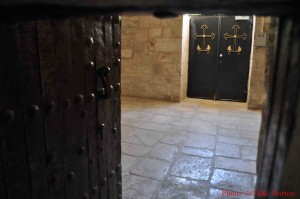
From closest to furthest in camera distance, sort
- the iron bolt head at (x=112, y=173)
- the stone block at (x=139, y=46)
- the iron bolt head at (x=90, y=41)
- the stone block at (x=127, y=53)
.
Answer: the iron bolt head at (x=90, y=41) < the iron bolt head at (x=112, y=173) < the stone block at (x=139, y=46) < the stone block at (x=127, y=53)

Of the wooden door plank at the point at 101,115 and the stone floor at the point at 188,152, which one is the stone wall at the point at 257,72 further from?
the wooden door plank at the point at 101,115

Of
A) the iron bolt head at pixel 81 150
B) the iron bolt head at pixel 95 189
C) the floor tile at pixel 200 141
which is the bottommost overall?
the floor tile at pixel 200 141

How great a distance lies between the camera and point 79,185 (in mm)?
1071

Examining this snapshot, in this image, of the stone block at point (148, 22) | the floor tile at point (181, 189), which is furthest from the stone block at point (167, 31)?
the floor tile at point (181, 189)

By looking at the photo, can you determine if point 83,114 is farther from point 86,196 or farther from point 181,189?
point 181,189

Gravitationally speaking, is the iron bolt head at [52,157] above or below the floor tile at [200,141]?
above

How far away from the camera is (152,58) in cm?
515

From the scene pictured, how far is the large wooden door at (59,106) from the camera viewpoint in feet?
2.41

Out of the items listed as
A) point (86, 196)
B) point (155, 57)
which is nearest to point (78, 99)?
point (86, 196)

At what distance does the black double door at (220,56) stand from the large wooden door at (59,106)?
4.34 metres

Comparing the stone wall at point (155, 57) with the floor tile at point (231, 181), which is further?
the stone wall at point (155, 57)

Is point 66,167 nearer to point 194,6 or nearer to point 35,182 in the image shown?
point 35,182

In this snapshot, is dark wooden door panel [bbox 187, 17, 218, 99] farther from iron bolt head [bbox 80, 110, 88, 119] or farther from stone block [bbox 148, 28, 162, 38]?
iron bolt head [bbox 80, 110, 88, 119]

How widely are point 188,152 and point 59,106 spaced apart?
1944 mm
